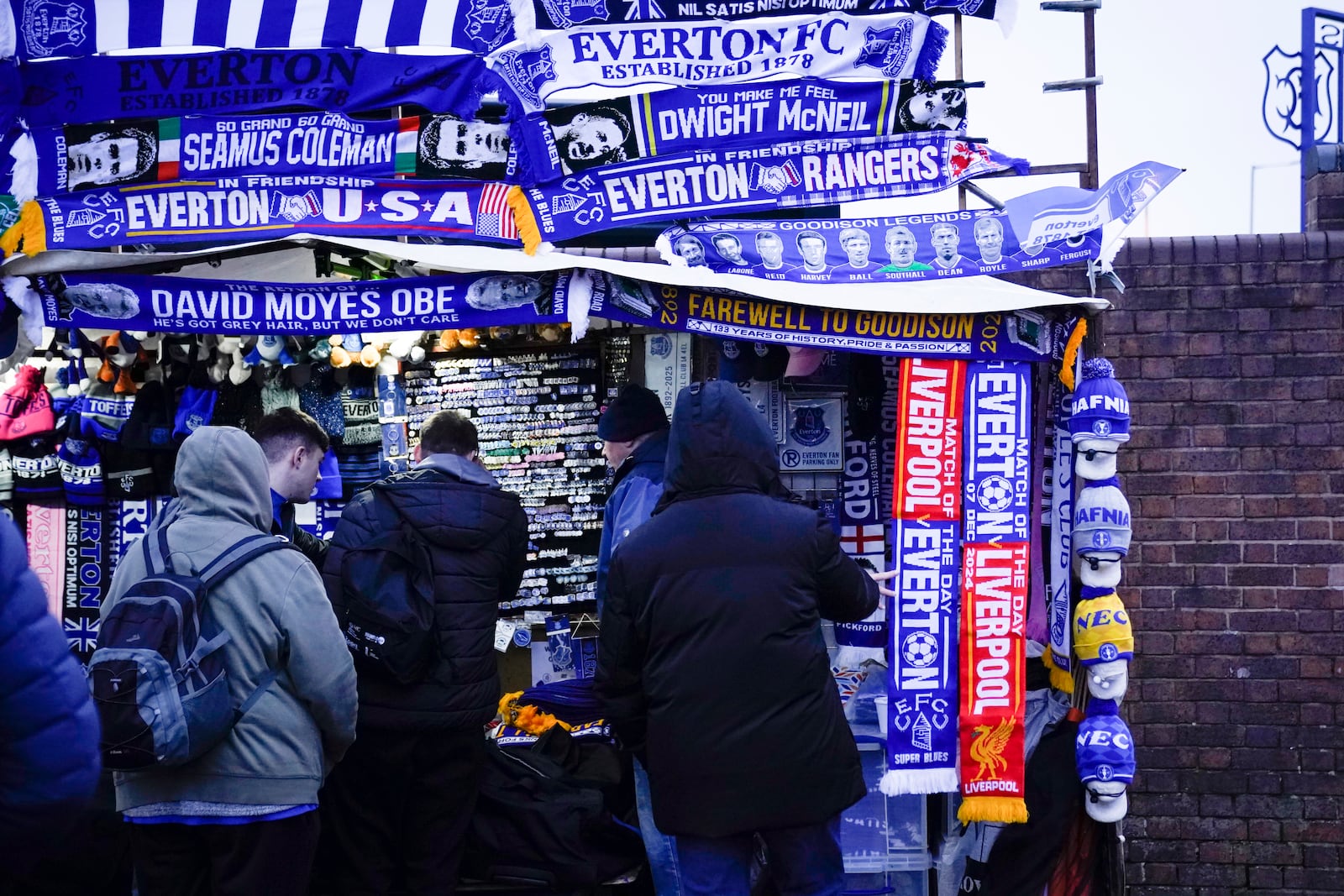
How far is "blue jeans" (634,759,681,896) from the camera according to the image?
4.09 meters

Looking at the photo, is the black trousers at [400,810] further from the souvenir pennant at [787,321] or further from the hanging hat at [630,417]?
the souvenir pennant at [787,321]

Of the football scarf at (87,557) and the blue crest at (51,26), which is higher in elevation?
the blue crest at (51,26)

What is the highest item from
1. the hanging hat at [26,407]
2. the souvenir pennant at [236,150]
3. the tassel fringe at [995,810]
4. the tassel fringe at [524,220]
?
the souvenir pennant at [236,150]

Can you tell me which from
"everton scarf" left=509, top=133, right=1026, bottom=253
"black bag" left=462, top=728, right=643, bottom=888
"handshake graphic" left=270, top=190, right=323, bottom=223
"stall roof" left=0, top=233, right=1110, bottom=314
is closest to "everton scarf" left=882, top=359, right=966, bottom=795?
"stall roof" left=0, top=233, right=1110, bottom=314

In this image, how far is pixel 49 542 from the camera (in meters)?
5.50

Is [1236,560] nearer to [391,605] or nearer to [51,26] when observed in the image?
[391,605]

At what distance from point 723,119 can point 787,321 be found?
2.67 feet

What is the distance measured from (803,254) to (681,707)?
1.70 metres

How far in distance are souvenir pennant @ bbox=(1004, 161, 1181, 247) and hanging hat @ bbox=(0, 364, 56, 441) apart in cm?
414

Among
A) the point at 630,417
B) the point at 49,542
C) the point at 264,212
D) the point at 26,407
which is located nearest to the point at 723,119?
the point at 630,417

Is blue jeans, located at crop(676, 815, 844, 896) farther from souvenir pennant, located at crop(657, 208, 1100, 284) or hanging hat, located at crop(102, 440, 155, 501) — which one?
hanging hat, located at crop(102, 440, 155, 501)

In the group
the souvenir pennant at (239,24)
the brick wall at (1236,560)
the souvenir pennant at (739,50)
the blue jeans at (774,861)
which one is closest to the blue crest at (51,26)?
the souvenir pennant at (239,24)

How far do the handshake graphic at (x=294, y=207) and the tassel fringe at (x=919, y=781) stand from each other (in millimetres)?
2745

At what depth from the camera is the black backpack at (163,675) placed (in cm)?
287
